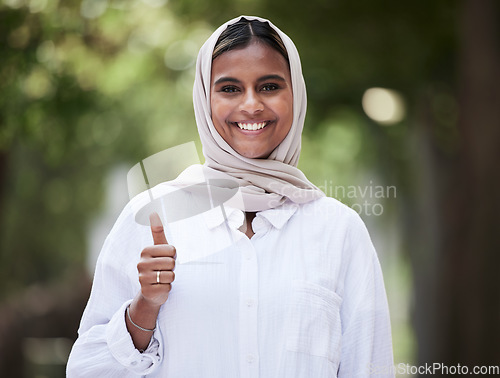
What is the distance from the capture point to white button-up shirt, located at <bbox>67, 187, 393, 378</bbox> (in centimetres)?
269

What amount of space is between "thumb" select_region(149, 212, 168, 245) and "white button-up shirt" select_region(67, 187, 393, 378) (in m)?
0.13

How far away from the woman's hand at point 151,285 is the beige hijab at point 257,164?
0.39 m

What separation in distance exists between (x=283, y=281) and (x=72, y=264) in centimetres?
2155

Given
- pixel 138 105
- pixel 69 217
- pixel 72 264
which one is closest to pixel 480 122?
pixel 138 105

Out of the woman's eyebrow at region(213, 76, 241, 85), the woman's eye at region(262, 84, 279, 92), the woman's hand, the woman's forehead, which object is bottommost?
the woman's hand

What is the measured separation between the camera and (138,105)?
1470cm

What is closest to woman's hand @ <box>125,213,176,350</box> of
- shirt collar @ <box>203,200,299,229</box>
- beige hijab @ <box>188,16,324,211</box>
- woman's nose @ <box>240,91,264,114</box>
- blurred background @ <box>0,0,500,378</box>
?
shirt collar @ <box>203,200,299,229</box>

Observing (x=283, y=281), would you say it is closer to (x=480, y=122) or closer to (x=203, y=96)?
(x=203, y=96)

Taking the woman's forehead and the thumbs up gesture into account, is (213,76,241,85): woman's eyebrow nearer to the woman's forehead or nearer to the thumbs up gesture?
the woman's forehead

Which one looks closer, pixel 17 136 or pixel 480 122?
pixel 480 122

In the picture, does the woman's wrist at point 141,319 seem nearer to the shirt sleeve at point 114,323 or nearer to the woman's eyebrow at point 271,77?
the shirt sleeve at point 114,323

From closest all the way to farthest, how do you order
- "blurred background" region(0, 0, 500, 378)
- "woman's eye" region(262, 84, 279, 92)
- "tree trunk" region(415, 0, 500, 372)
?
1. "woman's eye" region(262, 84, 279, 92)
2. "tree trunk" region(415, 0, 500, 372)
3. "blurred background" region(0, 0, 500, 378)

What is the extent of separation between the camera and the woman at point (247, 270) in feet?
8.81

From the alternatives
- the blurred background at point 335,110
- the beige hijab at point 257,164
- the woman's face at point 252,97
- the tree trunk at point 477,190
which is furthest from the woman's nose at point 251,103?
the tree trunk at point 477,190
